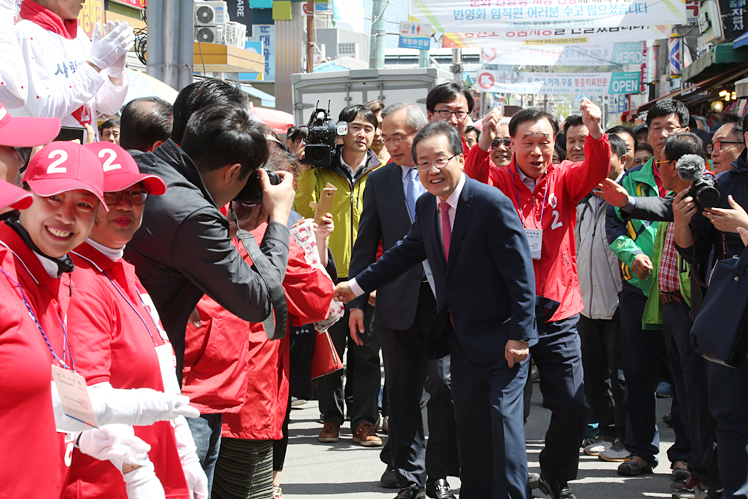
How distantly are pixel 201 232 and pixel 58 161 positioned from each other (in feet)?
2.02

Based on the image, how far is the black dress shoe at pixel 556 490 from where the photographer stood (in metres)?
4.05

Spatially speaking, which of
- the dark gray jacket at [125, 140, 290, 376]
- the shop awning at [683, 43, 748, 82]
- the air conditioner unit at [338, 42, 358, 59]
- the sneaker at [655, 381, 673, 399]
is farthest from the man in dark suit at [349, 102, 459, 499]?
the air conditioner unit at [338, 42, 358, 59]

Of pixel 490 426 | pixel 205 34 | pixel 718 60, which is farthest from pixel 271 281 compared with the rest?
pixel 718 60

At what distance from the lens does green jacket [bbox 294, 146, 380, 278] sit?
575 cm

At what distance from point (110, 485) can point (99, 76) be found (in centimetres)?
212

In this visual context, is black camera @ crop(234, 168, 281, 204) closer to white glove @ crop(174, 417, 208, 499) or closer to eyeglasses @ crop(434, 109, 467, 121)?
white glove @ crop(174, 417, 208, 499)

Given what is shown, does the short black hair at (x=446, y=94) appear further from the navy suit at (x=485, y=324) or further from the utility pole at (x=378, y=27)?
the utility pole at (x=378, y=27)

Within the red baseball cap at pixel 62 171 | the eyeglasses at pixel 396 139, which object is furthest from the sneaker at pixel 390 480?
the red baseball cap at pixel 62 171

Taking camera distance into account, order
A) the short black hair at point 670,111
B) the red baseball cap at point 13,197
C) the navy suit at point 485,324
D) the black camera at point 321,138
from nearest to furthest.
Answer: the red baseball cap at point 13,197, the navy suit at point 485,324, the black camera at point 321,138, the short black hair at point 670,111

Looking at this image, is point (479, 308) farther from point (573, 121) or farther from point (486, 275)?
point (573, 121)

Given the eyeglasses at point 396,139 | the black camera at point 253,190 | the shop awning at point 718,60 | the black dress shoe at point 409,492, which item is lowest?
the black dress shoe at point 409,492

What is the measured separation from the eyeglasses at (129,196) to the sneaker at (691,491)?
3.56 metres

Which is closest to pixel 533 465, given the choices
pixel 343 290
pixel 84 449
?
pixel 343 290

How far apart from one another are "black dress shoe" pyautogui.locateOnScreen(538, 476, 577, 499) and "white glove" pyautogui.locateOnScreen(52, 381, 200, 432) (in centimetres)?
283
